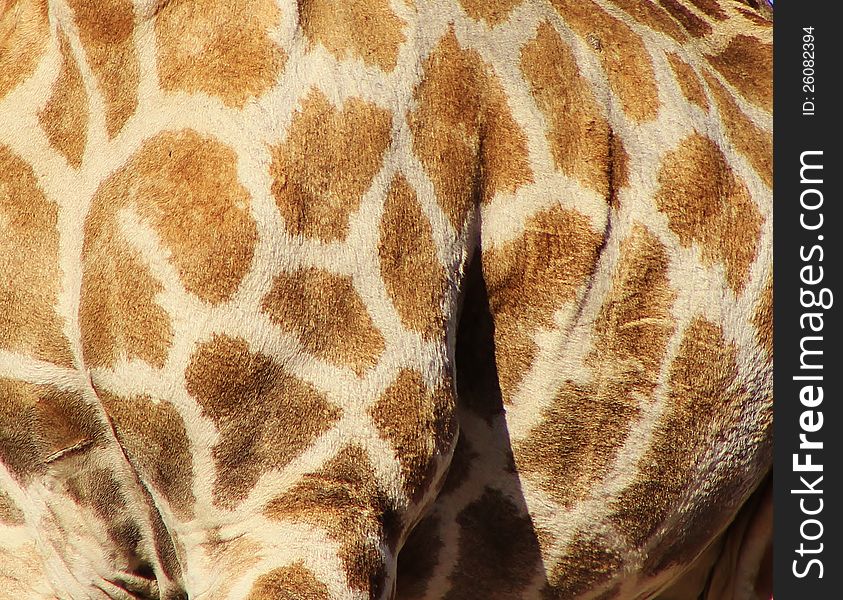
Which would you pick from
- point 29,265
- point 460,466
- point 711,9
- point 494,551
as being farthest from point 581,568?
point 711,9

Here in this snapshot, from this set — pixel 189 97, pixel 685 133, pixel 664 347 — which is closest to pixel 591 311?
pixel 664 347

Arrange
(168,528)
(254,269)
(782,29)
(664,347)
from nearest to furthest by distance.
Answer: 1. (254,269)
2. (168,528)
3. (664,347)
4. (782,29)

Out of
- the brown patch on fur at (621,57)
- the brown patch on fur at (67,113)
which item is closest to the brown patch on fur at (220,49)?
the brown patch on fur at (67,113)

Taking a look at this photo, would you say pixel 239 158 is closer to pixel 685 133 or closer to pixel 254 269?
pixel 254 269

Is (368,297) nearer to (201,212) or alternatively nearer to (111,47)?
(201,212)

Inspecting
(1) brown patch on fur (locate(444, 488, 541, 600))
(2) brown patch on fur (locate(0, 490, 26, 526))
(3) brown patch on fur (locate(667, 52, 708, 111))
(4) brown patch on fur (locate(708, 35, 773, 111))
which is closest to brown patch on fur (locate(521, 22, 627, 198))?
(3) brown patch on fur (locate(667, 52, 708, 111))

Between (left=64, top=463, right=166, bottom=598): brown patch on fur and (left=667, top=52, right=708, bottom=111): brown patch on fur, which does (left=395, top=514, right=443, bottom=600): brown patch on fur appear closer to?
(left=64, top=463, right=166, bottom=598): brown patch on fur

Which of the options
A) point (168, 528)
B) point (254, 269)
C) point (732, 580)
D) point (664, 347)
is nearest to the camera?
point (254, 269)
